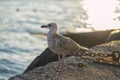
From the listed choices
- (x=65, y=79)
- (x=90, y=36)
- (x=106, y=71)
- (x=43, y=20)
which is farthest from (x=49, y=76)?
(x=43, y=20)

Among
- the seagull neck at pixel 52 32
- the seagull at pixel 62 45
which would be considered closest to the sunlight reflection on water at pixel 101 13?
the seagull neck at pixel 52 32

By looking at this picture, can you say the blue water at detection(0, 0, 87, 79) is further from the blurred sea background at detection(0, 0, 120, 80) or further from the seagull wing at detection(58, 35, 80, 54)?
the seagull wing at detection(58, 35, 80, 54)

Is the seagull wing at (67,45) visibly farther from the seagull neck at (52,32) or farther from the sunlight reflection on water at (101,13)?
the sunlight reflection on water at (101,13)

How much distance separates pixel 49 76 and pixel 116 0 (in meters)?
24.6

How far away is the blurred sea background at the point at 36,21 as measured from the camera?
63.0ft

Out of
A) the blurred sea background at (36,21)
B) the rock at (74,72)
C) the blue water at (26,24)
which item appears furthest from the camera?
the blurred sea background at (36,21)

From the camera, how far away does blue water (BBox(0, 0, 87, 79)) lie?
18.5m

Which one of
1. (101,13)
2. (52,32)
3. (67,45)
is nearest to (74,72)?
(67,45)

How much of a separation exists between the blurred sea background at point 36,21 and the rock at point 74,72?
545cm

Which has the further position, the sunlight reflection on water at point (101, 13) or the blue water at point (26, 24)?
the sunlight reflection on water at point (101, 13)

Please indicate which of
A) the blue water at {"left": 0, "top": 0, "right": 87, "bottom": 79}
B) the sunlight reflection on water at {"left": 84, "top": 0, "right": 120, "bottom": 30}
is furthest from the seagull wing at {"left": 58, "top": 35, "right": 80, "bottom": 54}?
the sunlight reflection on water at {"left": 84, "top": 0, "right": 120, "bottom": 30}

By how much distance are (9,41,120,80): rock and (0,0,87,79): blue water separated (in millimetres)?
5428

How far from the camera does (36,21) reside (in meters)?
27.7

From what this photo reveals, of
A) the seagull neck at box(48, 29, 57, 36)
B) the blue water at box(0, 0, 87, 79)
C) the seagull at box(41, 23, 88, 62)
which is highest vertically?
the blue water at box(0, 0, 87, 79)
